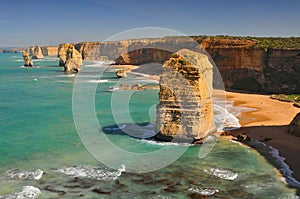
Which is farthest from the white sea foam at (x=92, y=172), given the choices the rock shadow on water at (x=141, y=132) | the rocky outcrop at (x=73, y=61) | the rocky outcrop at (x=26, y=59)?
the rocky outcrop at (x=26, y=59)

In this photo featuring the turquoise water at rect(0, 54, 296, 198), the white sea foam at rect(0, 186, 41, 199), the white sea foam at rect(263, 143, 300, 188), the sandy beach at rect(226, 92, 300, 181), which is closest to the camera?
the white sea foam at rect(0, 186, 41, 199)

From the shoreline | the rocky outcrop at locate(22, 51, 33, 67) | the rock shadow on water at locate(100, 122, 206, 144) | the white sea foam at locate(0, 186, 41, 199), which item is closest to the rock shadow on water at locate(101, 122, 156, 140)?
the rock shadow on water at locate(100, 122, 206, 144)

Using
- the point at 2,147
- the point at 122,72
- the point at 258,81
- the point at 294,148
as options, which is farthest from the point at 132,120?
the point at 122,72

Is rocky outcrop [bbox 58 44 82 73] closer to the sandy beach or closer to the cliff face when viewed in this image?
the cliff face

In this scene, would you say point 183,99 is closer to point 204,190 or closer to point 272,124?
point 204,190

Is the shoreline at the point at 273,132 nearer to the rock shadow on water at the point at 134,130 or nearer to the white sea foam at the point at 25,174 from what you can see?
the rock shadow on water at the point at 134,130

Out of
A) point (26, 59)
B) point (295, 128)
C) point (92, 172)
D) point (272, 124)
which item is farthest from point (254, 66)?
point (26, 59)
